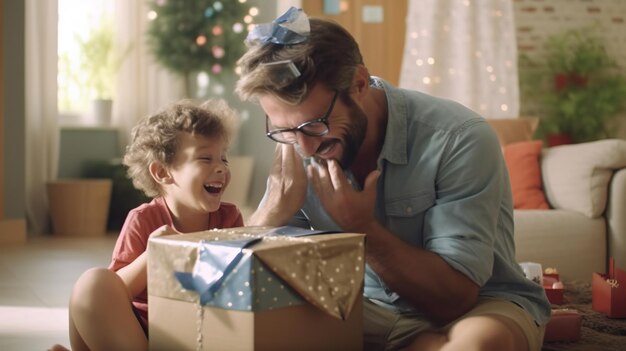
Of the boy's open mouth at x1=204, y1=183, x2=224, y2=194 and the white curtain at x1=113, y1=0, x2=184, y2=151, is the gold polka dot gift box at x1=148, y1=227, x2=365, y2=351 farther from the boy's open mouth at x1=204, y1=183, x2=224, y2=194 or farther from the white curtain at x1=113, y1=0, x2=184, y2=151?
the white curtain at x1=113, y1=0, x2=184, y2=151

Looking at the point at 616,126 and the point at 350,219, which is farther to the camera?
the point at 616,126

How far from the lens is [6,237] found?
5.91 metres

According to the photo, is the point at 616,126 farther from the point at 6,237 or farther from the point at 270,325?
the point at 270,325

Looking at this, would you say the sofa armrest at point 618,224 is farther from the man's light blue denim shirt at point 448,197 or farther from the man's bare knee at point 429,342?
the man's bare knee at point 429,342

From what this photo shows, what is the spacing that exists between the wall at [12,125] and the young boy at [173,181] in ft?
12.2

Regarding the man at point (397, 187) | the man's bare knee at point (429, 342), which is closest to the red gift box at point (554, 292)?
the man at point (397, 187)

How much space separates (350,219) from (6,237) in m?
4.61

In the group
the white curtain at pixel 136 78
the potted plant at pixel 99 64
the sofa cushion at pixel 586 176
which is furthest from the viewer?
the white curtain at pixel 136 78

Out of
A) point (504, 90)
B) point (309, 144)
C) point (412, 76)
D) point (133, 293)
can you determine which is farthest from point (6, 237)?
point (309, 144)

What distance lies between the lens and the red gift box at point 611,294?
10.1 feet

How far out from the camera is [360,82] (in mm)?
1896

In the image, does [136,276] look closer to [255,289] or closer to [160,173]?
[160,173]

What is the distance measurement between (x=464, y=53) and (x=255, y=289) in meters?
5.17

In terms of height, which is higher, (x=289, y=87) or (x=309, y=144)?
(x=289, y=87)
